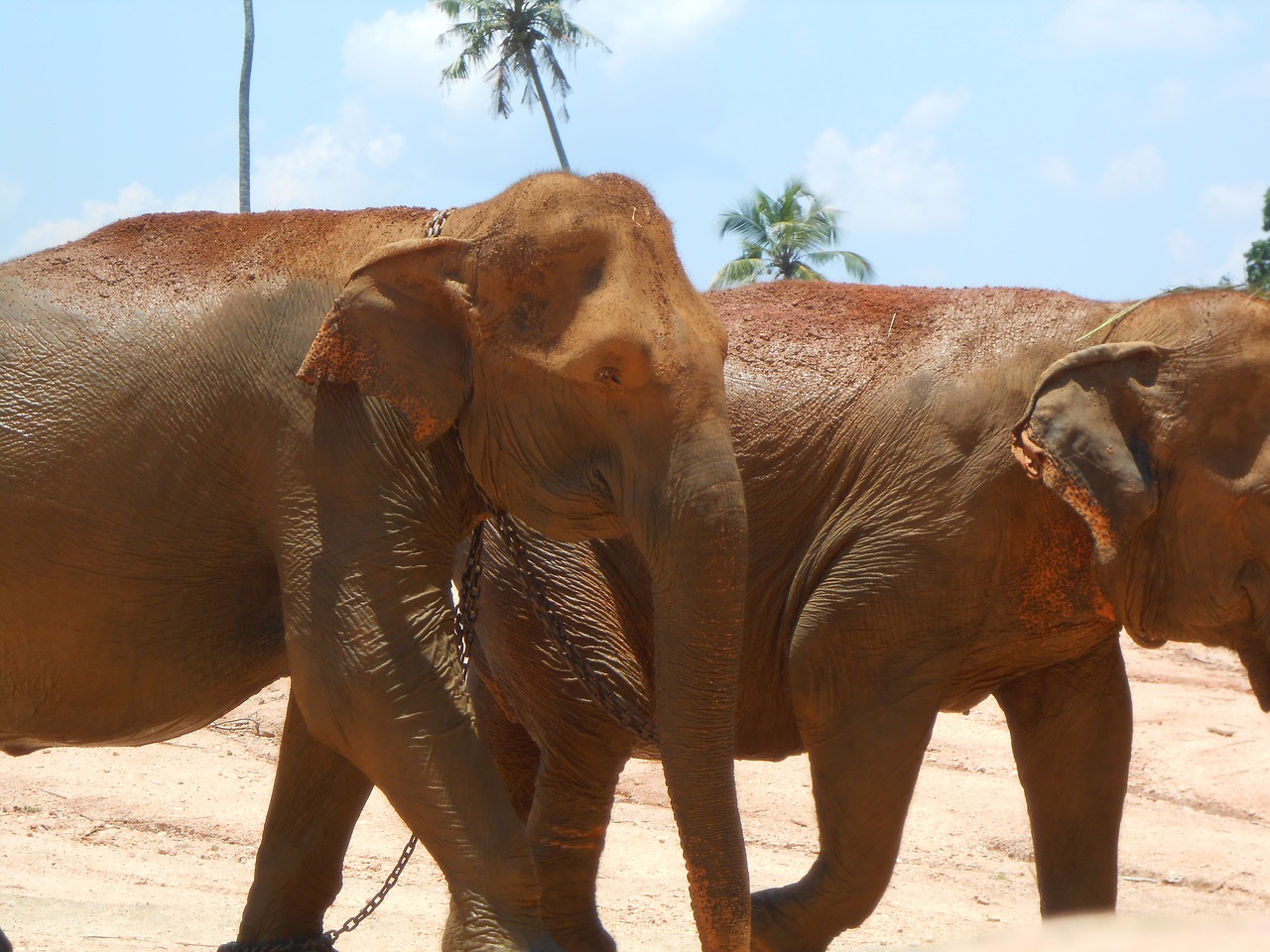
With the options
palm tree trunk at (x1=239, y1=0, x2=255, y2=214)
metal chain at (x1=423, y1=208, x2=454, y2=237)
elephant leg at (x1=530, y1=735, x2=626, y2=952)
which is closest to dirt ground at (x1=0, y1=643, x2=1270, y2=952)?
elephant leg at (x1=530, y1=735, x2=626, y2=952)

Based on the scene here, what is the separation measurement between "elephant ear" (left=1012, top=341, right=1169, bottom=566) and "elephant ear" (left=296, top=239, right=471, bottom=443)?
6.00 ft

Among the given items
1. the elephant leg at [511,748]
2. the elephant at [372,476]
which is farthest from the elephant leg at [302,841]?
the elephant leg at [511,748]

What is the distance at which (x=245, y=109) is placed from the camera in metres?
24.9

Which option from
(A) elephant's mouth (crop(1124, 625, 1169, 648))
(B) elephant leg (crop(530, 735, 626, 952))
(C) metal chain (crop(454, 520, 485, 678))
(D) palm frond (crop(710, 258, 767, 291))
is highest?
(D) palm frond (crop(710, 258, 767, 291))

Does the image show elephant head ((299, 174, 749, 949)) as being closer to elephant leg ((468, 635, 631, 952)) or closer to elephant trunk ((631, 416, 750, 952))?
elephant trunk ((631, 416, 750, 952))

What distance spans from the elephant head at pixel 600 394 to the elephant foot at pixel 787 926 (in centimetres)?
128

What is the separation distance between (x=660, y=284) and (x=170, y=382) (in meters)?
1.26

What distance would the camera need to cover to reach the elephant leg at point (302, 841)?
4648mm

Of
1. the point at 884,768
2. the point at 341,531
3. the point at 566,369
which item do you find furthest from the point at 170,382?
the point at 884,768

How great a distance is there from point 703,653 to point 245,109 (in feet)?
75.2

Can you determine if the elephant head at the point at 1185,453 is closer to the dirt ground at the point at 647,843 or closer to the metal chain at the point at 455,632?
the metal chain at the point at 455,632

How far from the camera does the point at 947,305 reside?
Result: 17.5 feet

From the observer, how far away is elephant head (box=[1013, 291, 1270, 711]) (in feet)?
15.8

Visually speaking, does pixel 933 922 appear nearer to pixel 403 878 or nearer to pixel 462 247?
pixel 403 878
